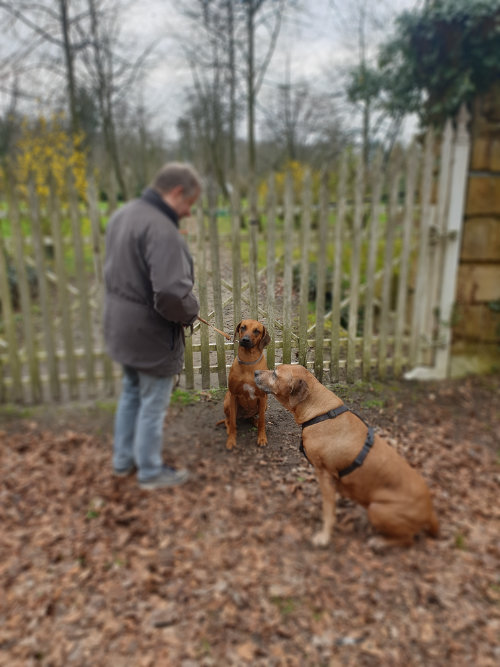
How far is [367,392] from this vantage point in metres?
1.41

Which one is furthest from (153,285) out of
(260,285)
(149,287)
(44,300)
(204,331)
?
(44,300)

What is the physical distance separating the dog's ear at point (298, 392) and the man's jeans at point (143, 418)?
0.50 metres

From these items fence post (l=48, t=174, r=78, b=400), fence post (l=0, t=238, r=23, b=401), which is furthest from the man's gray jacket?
fence post (l=0, t=238, r=23, b=401)

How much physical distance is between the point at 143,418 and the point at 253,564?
1.16 m

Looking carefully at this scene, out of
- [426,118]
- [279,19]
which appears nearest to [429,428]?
[279,19]

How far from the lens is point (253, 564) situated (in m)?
2.19

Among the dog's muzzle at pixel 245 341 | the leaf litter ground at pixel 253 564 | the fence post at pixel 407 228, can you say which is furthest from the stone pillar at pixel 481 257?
the dog's muzzle at pixel 245 341

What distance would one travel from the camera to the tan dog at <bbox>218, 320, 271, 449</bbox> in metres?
1.04

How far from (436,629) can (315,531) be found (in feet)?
2.93

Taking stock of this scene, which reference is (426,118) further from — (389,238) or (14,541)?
(14,541)

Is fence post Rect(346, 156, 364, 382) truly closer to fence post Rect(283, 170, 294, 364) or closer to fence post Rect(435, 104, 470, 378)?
fence post Rect(283, 170, 294, 364)

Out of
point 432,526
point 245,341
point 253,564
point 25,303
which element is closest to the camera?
point 245,341

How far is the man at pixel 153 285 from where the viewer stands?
3.61ft

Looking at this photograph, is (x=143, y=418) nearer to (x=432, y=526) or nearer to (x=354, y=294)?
(x=354, y=294)
